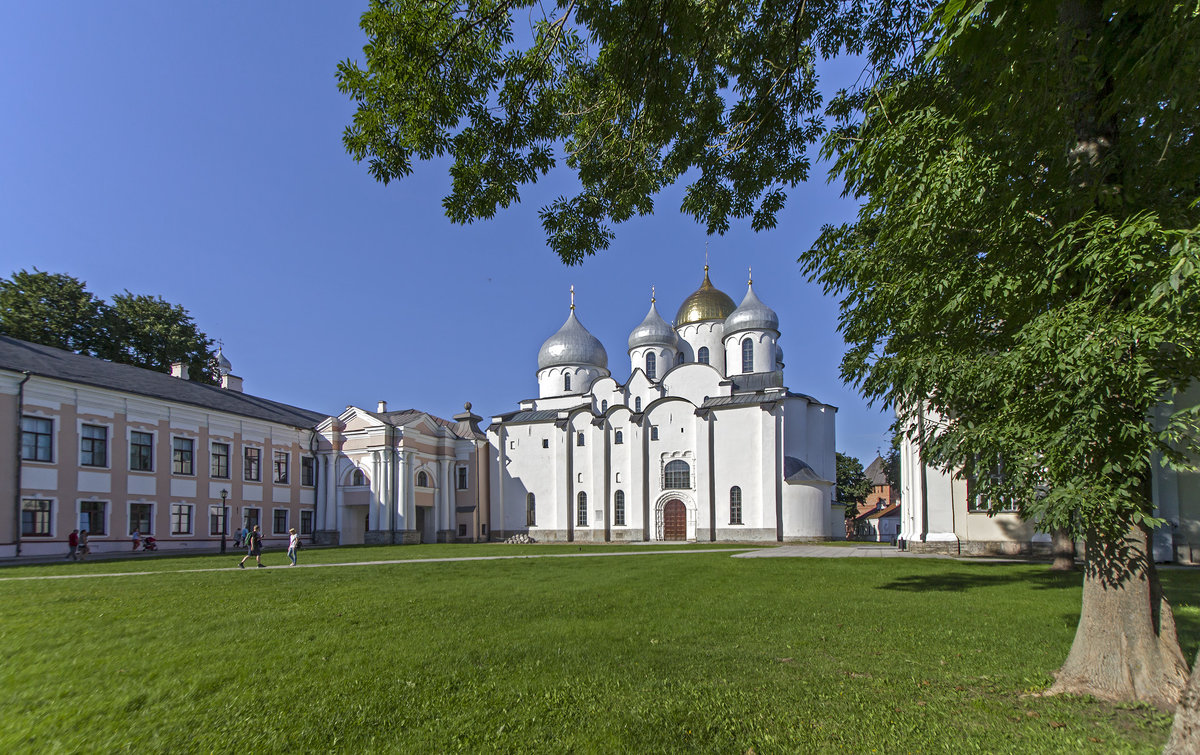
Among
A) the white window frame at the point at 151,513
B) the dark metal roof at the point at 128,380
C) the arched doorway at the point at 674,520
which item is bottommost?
the arched doorway at the point at 674,520

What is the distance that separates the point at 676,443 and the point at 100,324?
1384 inches

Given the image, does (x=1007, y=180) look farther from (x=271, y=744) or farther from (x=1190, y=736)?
(x=271, y=744)

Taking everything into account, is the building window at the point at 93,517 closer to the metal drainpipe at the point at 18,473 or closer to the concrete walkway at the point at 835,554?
the metal drainpipe at the point at 18,473

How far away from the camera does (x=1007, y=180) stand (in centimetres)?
648

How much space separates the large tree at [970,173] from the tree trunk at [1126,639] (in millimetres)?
20

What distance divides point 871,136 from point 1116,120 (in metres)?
2.21

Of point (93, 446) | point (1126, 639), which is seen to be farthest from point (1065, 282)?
point (93, 446)

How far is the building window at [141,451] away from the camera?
31.2m

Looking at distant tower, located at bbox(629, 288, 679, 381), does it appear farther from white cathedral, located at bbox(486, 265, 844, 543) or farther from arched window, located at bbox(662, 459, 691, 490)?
arched window, located at bbox(662, 459, 691, 490)

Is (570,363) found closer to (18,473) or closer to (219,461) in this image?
(219,461)

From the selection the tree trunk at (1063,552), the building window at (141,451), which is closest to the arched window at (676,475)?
the tree trunk at (1063,552)

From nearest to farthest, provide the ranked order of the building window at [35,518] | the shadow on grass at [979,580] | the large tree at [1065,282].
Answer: the large tree at [1065,282] < the shadow on grass at [979,580] < the building window at [35,518]

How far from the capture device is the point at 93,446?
97.3ft

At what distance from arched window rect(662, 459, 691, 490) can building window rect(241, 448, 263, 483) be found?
23.5m
